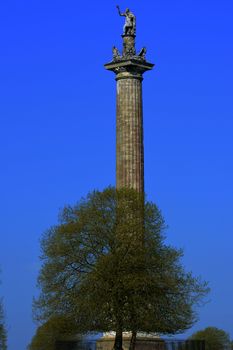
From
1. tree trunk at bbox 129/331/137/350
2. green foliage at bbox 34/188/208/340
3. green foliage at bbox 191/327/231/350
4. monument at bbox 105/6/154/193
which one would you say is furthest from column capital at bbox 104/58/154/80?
green foliage at bbox 191/327/231/350

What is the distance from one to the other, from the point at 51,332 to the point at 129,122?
2034 cm

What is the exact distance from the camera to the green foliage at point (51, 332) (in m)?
74.6

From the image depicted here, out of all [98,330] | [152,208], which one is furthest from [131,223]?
[98,330]

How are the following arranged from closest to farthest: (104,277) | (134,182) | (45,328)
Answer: (104,277) → (134,182) → (45,328)

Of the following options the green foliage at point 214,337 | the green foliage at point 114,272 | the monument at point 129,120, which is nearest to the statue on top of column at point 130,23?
the monument at point 129,120

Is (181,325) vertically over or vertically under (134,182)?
under

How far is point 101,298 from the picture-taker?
235 ft

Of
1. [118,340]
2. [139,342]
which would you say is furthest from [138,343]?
[118,340]

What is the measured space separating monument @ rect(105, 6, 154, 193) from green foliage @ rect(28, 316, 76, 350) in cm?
1012

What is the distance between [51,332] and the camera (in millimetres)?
90812

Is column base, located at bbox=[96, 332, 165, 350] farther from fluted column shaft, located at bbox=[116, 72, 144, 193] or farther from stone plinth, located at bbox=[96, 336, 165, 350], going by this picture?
fluted column shaft, located at bbox=[116, 72, 144, 193]

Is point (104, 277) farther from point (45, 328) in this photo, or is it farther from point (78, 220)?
point (45, 328)

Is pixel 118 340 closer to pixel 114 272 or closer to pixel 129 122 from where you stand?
pixel 114 272

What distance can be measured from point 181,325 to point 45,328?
1936 centimetres
